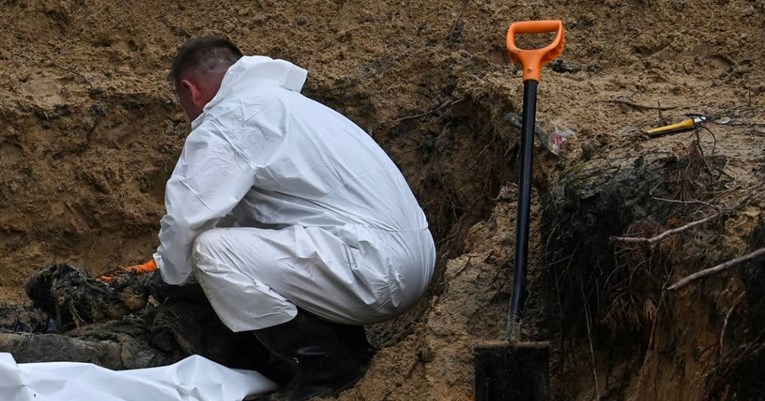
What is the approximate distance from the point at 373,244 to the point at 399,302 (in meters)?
0.26

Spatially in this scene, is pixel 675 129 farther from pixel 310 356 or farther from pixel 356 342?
pixel 310 356

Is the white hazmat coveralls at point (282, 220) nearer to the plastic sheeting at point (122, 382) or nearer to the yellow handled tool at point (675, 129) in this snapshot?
the plastic sheeting at point (122, 382)

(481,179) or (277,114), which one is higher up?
(277,114)

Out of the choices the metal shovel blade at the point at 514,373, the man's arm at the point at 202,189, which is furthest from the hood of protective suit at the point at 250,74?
the metal shovel blade at the point at 514,373

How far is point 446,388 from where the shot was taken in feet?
12.5

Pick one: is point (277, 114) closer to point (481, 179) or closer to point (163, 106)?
point (481, 179)

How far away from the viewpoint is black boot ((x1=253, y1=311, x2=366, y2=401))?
154 inches

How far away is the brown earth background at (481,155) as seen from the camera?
3.41 meters

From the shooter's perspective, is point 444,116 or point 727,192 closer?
point 727,192

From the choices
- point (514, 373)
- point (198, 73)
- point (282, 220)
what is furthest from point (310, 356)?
point (198, 73)

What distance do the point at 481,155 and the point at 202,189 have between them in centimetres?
168

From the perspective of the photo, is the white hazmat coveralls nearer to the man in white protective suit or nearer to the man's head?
the man in white protective suit

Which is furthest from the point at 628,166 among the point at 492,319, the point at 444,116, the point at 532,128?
the point at 444,116

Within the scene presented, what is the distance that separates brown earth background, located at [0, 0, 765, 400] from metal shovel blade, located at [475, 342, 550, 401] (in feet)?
0.54
